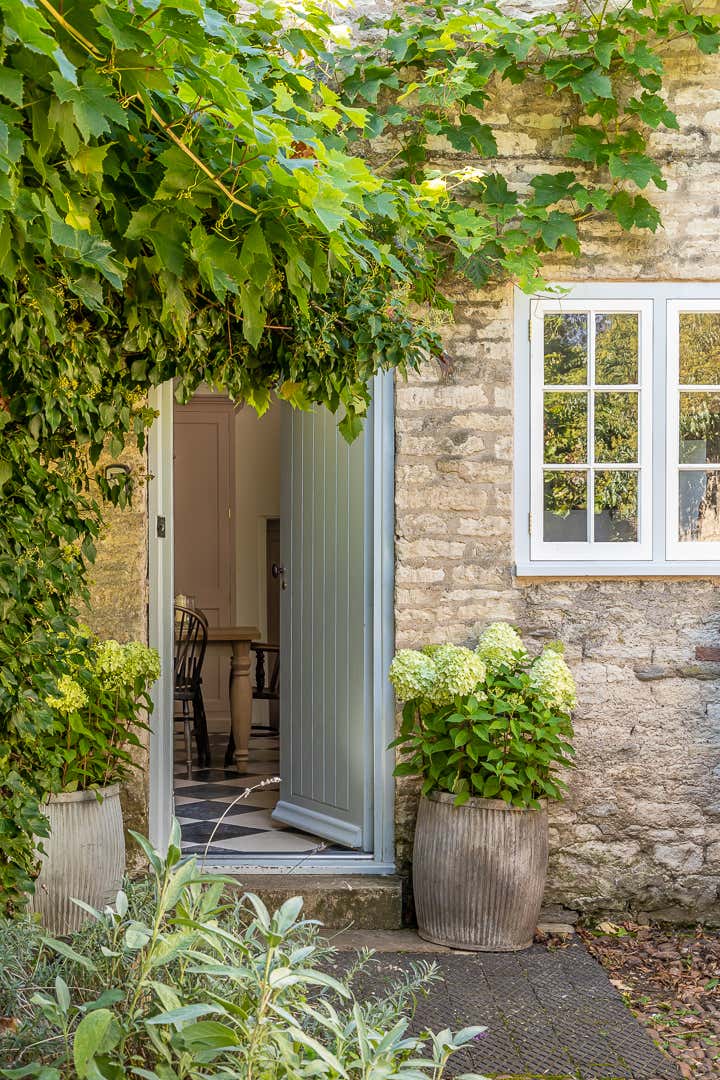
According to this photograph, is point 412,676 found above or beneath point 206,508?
beneath

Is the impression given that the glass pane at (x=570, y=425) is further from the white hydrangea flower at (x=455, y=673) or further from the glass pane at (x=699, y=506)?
the white hydrangea flower at (x=455, y=673)

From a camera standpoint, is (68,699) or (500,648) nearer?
(68,699)

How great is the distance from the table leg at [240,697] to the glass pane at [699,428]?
312 cm

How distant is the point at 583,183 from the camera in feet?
14.3

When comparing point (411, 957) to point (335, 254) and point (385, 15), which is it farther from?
point (385, 15)

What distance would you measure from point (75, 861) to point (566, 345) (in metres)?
2.67

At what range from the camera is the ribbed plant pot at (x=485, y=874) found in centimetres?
387

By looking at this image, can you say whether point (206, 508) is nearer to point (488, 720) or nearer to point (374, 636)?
point (374, 636)

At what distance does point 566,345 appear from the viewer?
443cm

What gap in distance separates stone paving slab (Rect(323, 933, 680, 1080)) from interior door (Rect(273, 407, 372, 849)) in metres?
0.73

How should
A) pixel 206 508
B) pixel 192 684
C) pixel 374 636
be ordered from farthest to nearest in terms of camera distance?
pixel 206 508
pixel 192 684
pixel 374 636

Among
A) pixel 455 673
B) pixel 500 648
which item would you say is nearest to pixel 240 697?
pixel 500 648

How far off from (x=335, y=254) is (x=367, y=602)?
8.08ft

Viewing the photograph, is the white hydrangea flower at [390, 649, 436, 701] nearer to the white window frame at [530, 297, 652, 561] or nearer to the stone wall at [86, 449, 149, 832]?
the white window frame at [530, 297, 652, 561]
